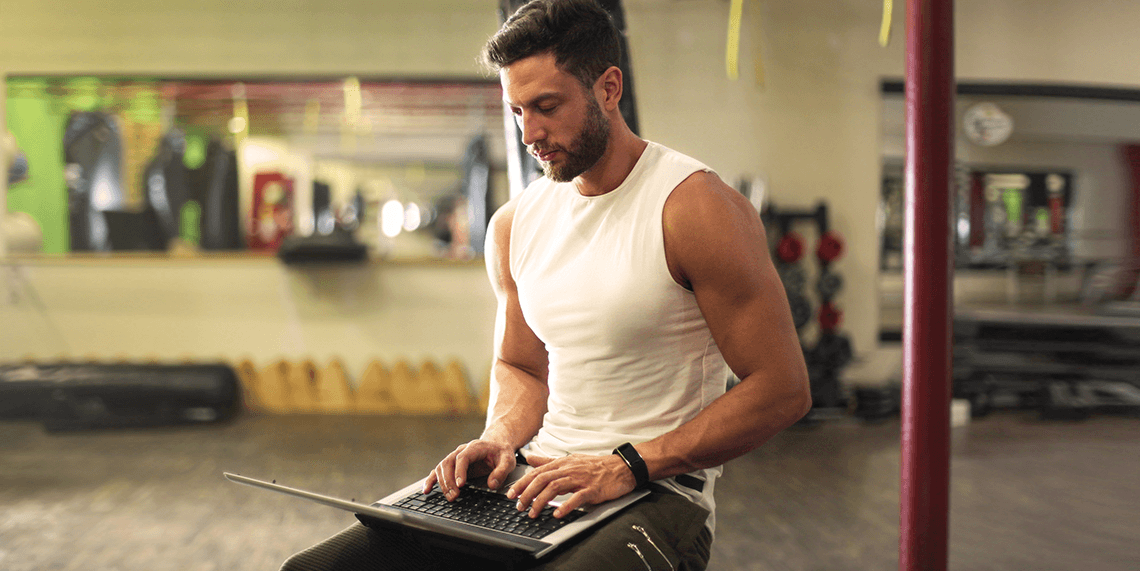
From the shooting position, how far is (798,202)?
4832 millimetres

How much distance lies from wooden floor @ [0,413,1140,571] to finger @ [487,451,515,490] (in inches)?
57.6

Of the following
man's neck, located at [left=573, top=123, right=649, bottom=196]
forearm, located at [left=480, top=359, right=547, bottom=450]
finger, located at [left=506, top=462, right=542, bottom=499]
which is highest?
man's neck, located at [left=573, top=123, right=649, bottom=196]

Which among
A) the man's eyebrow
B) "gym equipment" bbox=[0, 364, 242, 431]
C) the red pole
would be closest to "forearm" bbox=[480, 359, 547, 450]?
the man's eyebrow

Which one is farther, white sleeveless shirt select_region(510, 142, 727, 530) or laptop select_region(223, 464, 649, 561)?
white sleeveless shirt select_region(510, 142, 727, 530)

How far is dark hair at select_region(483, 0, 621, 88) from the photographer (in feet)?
3.43

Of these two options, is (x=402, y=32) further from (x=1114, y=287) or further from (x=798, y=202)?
(x=1114, y=287)

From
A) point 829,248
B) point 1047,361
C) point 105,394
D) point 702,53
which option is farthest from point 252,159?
point 1047,361

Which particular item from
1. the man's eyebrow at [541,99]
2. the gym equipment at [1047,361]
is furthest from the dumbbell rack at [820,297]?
the man's eyebrow at [541,99]

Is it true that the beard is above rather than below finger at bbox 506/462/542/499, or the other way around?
above

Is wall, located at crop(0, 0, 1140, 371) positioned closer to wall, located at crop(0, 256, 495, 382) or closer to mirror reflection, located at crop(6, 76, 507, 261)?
wall, located at crop(0, 256, 495, 382)

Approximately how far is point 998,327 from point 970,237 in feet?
2.10

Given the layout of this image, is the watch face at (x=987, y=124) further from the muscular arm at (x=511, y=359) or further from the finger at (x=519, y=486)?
the finger at (x=519, y=486)

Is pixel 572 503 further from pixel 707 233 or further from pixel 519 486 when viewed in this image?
pixel 707 233

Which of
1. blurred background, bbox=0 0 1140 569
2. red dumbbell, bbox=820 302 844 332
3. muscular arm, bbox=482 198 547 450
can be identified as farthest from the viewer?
blurred background, bbox=0 0 1140 569
